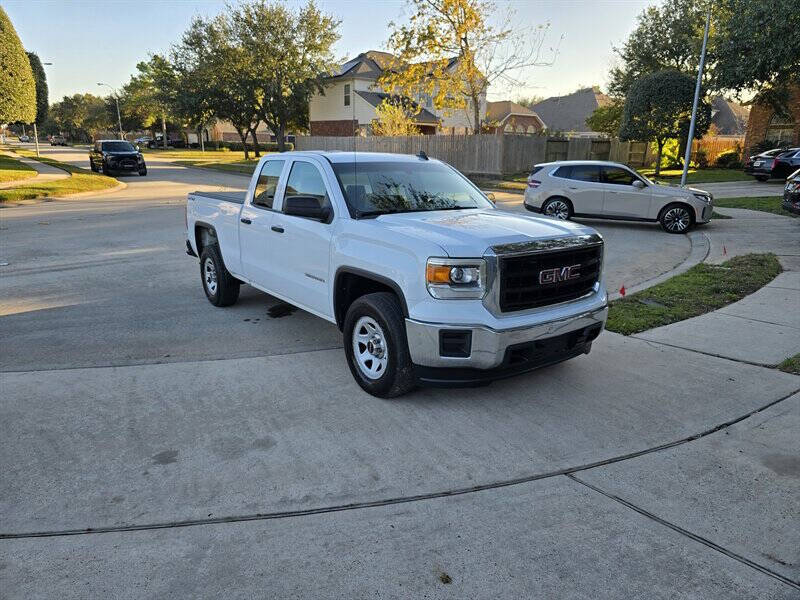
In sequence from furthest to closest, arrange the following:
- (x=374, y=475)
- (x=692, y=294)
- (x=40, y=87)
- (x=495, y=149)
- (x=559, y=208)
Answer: (x=40, y=87) → (x=495, y=149) → (x=559, y=208) → (x=692, y=294) → (x=374, y=475)

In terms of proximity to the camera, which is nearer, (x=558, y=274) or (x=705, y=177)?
(x=558, y=274)

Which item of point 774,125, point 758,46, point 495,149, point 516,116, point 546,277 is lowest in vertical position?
point 546,277

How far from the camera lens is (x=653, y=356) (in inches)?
215

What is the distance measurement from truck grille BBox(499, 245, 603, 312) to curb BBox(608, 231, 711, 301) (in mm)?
3040

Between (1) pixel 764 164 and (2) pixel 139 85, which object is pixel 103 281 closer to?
(1) pixel 764 164

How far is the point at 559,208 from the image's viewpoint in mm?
14320

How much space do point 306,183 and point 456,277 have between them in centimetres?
218

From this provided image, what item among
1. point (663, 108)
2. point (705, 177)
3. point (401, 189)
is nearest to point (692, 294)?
point (401, 189)

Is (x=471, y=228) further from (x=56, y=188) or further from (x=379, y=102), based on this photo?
(x=379, y=102)

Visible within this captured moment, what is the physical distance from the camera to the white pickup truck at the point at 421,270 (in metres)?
3.99

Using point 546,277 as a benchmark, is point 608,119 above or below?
above

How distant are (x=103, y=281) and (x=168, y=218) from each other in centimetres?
720

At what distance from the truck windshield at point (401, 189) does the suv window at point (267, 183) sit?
39.2 inches

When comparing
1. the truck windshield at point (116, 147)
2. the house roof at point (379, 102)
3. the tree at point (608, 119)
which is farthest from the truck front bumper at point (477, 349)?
the house roof at point (379, 102)
